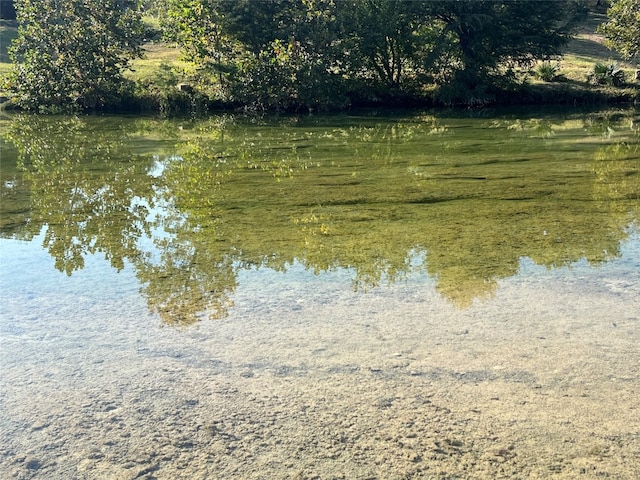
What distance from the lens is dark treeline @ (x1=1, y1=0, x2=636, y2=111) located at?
56.2 feet

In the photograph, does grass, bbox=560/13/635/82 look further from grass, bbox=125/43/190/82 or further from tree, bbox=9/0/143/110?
tree, bbox=9/0/143/110

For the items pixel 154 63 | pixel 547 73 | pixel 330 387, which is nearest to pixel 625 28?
pixel 547 73

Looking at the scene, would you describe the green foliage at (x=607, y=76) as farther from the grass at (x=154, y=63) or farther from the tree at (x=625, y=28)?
the grass at (x=154, y=63)

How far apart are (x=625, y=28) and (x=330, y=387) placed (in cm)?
1888

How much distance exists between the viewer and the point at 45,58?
682 inches

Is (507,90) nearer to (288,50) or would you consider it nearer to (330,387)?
(288,50)

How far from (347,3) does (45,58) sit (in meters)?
9.05

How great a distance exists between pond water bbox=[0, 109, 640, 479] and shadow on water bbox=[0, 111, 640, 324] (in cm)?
4

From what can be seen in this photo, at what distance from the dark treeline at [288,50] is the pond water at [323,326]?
34.2 ft

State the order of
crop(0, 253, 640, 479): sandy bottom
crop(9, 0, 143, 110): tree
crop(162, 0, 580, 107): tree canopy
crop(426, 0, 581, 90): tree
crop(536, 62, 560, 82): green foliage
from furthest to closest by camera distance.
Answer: crop(536, 62, 560, 82): green foliage, crop(426, 0, 581, 90): tree, crop(9, 0, 143, 110): tree, crop(162, 0, 580, 107): tree canopy, crop(0, 253, 640, 479): sandy bottom

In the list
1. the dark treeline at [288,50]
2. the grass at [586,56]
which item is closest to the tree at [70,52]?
the dark treeline at [288,50]

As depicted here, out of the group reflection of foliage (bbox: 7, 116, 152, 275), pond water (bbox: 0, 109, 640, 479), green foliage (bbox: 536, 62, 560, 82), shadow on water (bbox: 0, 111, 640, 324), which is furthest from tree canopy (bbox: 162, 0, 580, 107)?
pond water (bbox: 0, 109, 640, 479)

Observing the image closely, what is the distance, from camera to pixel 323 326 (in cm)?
339

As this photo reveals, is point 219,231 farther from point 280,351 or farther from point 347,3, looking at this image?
point 347,3
